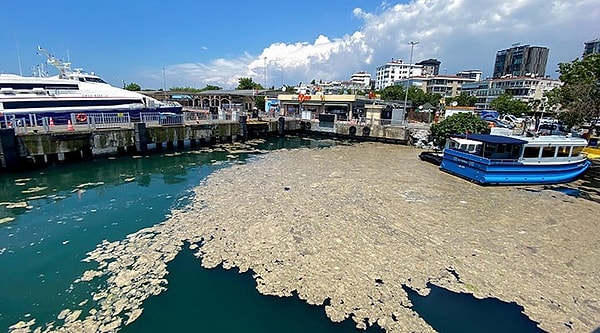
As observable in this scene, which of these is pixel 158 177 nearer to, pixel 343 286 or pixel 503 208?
pixel 343 286

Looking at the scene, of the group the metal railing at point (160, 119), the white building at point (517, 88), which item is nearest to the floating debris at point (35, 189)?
the metal railing at point (160, 119)

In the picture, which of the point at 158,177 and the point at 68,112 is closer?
the point at 158,177

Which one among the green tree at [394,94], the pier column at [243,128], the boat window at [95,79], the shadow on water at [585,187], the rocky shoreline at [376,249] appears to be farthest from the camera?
the green tree at [394,94]

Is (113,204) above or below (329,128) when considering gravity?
below

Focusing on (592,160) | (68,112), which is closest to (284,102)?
(68,112)

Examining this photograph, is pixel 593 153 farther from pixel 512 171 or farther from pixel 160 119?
pixel 160 119

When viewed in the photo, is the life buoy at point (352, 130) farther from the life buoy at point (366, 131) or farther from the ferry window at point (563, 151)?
the ferry window at point (563, 151)
